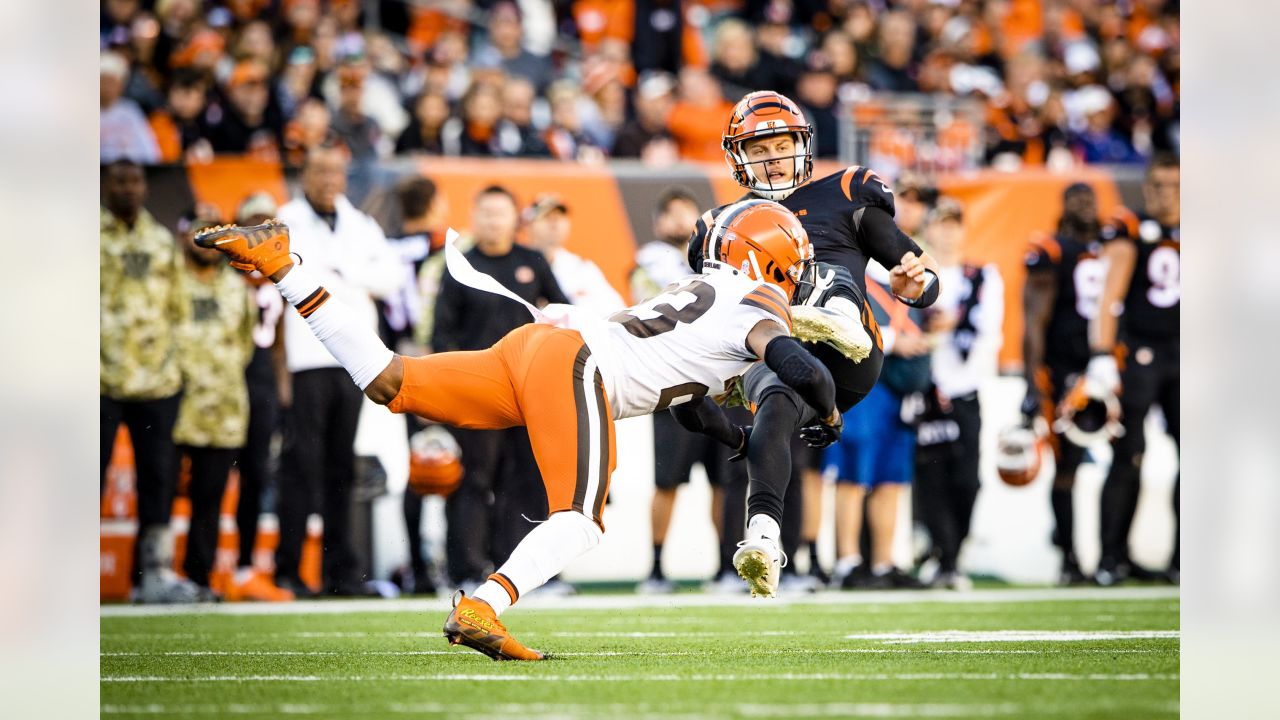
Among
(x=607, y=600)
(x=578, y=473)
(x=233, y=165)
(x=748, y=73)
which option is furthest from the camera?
(x=748, y=73)

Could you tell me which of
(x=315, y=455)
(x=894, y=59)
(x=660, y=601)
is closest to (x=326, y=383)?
(x=315, y=455)

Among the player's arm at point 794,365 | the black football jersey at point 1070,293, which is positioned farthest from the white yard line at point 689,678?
the black football jersey at point 1070,293

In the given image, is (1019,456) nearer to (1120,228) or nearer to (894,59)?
(1120,228)

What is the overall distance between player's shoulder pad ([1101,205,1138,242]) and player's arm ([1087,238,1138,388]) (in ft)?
0.09

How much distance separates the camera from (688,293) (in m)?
4.74

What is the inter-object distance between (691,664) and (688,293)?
3.53 ft

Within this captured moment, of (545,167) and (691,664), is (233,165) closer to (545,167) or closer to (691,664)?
(545,167)

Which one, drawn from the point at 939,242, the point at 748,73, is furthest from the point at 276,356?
the point at 748,73

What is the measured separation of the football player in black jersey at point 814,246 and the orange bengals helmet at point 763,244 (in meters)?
0.03

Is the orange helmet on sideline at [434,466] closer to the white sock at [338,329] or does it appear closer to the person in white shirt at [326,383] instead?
the person in white shirt at [326,383]

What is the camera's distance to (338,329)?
181 inches

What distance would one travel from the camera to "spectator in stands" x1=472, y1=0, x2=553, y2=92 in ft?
34.1

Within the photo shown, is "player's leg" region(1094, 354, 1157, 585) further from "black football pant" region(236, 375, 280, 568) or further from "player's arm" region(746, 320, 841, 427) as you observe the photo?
"black football pant" region(236, 375, 280, 568)
